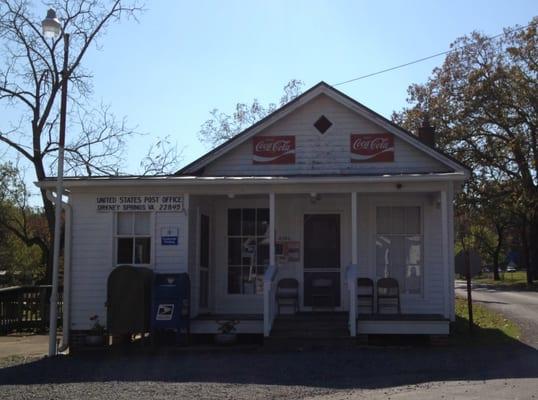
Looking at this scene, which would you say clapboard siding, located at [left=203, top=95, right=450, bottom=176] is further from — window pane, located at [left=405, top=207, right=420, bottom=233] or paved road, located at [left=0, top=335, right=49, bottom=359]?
paved road, located at [left=0, top=335, right=49, bottom=359]

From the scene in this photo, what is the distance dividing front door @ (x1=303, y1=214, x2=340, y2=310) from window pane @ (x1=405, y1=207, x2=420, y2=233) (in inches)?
60.3

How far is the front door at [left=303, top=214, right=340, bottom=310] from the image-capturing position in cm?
1597

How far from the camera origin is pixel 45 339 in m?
17.2

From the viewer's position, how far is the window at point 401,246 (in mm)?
15820

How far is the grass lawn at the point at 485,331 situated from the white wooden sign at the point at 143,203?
6241 mm

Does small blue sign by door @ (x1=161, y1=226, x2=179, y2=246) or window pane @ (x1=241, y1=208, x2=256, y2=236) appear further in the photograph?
window pane @ (x1=241, y1=208, x2=256, y2=236)

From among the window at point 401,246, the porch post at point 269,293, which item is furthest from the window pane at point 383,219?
the porch post at point 269,293

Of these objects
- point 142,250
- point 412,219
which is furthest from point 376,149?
point 142,250

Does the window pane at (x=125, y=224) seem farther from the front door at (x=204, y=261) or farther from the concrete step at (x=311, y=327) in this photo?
the concrete step at (x=311, y=327)

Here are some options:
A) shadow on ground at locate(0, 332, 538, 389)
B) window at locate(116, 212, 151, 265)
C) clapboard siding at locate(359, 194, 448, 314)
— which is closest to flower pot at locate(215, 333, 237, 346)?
shadow on ground at locate(0, 332, 538, 389)

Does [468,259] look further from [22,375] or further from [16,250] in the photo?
[16,250]

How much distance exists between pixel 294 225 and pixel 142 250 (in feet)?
11.5

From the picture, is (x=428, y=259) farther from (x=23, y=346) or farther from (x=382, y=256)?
(x=23, y=346)

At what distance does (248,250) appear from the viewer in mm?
16359
